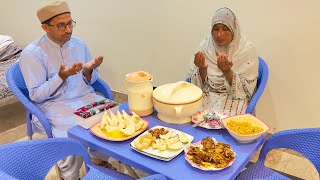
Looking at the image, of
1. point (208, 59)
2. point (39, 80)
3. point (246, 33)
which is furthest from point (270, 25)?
point (39, 80)

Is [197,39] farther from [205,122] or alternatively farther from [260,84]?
[205,122]

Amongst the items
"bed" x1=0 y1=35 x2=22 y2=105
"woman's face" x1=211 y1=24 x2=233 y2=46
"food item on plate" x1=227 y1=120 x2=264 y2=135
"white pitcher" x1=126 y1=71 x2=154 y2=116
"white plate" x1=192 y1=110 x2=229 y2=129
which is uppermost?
"woman's face" x1=211 y1=24 x2=233 y2=46

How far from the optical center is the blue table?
122cm

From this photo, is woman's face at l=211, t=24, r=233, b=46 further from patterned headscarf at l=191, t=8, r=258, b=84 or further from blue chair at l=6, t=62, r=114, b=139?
blue chair at l=6, t=62, r=114, b=139

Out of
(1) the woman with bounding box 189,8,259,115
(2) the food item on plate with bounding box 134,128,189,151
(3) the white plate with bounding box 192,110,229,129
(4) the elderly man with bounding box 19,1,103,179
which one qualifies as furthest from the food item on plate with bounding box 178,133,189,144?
(4) the elderly man with bounding box 19,1,103,179

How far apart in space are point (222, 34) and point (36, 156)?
1.28 meters

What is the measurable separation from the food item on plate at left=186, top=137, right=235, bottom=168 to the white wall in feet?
4.09

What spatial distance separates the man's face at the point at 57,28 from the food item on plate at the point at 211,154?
1.11 metres

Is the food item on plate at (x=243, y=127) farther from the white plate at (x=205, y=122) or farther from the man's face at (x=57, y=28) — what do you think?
the man's face at (x=57, y=28)

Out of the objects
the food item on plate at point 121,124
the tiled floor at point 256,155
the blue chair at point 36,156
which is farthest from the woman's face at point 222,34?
the blue chair at point 36,156

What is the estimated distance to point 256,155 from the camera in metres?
2.41

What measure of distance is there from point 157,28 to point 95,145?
65.4 inches

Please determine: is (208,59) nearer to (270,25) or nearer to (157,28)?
(270,25)

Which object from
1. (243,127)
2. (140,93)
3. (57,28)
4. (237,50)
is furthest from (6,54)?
(243,127)
